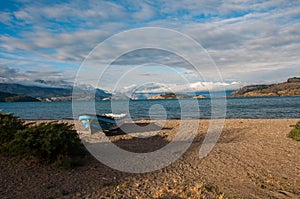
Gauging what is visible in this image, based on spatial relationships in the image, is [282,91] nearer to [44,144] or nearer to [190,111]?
[190,111]

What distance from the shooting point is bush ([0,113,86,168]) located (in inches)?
320

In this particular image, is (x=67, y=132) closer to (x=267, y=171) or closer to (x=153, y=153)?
(x=153, y=153)

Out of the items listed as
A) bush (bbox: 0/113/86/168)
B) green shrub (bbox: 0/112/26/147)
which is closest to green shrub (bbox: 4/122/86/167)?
bush (bbox: 0/113/86/168)

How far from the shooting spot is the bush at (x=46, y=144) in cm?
812

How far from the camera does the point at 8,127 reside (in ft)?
31.4

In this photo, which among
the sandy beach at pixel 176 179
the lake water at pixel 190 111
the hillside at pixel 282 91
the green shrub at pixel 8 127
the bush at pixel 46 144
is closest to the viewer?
the sandy beach at pixel 176 179

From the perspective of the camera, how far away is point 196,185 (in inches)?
259

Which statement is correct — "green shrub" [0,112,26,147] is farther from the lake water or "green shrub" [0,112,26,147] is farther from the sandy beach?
the lake water

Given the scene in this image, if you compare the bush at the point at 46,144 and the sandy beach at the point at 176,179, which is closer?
the sandy beach at the point at 176,179

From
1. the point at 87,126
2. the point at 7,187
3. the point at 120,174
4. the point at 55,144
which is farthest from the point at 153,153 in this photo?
the point at 87,126

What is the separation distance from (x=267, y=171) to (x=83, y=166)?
5791mm

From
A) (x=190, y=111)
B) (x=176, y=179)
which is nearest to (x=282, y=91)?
(x=190, y=111)

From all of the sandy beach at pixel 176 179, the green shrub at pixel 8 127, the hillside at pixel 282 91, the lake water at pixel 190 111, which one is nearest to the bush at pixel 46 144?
the green shrub at pixel 8 127

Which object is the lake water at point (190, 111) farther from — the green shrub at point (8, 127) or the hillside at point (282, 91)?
the hillside at point (282, 91)
